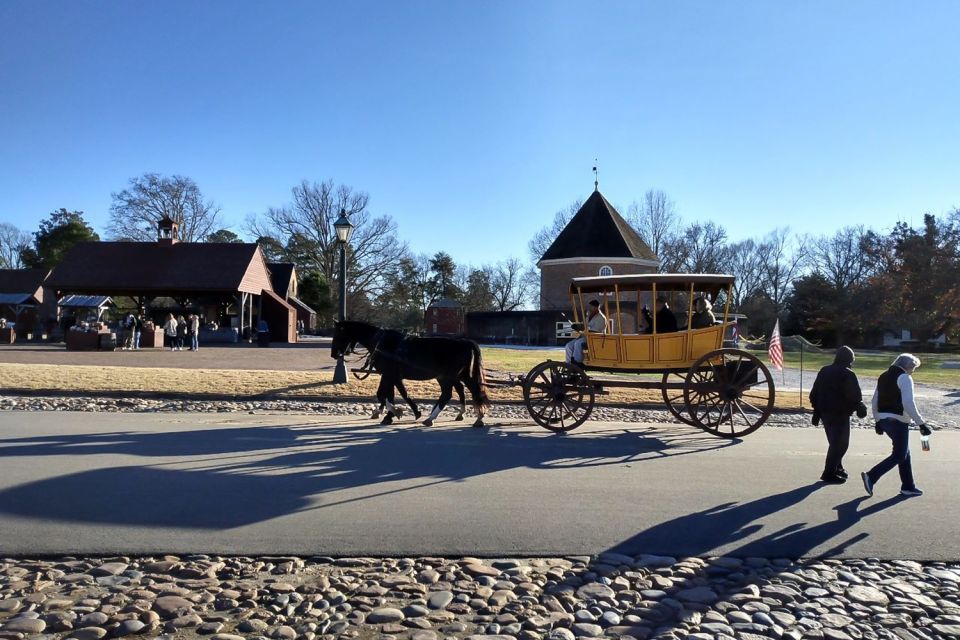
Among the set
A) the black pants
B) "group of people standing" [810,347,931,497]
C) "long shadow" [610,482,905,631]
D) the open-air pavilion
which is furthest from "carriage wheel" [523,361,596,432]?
the open-air pavilion

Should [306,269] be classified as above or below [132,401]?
above

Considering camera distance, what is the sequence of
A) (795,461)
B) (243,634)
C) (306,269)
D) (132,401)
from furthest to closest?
(306,269)
(132,401)
(795,461)
(243,634)

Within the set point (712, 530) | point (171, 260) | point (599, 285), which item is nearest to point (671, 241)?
point (171, 260)

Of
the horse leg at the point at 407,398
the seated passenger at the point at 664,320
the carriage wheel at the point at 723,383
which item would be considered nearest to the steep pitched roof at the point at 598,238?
the seated passenger at the point at 664,320

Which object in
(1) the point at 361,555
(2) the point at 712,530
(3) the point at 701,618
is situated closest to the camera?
(3) the point at 701,618

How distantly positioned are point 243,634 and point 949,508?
20.6ft

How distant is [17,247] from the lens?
271 feet

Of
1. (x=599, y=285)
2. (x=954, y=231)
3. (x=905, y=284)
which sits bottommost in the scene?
(x=599, y=285)

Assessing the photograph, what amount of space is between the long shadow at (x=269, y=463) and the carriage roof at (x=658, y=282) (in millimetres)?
2346

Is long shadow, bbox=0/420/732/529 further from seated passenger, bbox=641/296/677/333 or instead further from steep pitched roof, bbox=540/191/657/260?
steep pitched roof, bbox=540/191/657/260

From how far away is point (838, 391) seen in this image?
23.2 feet

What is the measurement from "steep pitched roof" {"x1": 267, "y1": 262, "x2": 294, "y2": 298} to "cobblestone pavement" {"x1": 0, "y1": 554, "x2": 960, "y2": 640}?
54561mm

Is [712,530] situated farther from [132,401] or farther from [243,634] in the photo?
[132,401]

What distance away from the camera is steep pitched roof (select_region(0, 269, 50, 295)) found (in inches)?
2225
